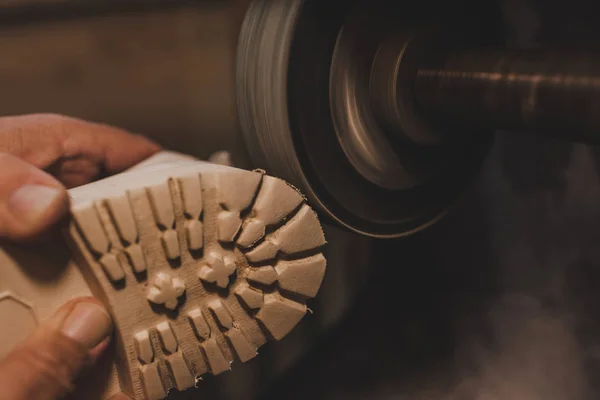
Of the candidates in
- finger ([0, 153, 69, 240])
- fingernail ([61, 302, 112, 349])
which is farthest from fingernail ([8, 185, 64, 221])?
fingernail ([61, 302, 112, 349])

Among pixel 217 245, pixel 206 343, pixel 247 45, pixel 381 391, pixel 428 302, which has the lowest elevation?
pixel 381 391

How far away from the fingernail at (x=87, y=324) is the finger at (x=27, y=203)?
9 cm

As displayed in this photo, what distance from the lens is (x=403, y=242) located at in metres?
1.14

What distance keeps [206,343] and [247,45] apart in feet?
1.44

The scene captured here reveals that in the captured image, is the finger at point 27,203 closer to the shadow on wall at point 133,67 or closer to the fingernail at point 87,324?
the fingernail at point 87,324

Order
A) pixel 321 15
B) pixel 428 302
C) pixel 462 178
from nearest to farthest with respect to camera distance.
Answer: pixel 321 15, pixel 462 178, pixel 428 302

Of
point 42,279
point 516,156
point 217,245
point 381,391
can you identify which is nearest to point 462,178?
point 516,156

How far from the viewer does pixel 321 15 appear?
0.75 m

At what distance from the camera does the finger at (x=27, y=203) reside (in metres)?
0.48

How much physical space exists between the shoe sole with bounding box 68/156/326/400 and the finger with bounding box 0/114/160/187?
20 centimetres

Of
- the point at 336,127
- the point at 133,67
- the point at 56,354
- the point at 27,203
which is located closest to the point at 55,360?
the point at 56,354

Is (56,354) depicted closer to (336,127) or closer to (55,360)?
(55,360)

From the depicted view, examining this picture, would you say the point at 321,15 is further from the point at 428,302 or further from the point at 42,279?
the point at 428,302

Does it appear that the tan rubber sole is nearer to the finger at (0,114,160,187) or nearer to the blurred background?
the finger at (0,114,160,187)
